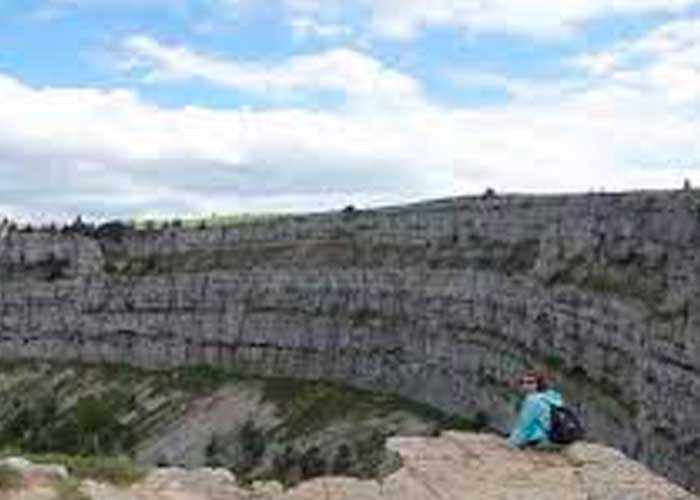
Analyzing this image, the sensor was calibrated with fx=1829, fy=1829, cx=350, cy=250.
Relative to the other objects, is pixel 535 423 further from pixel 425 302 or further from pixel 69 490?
pixel 425 302

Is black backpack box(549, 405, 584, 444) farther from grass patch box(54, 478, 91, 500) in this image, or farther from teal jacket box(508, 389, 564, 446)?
grass patch box(54, 478, 91, 500)

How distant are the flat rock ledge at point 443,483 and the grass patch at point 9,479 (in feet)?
0.43

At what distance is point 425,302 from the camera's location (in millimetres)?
90688

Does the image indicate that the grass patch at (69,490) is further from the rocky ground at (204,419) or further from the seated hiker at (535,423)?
the rocky ground at (204,419)

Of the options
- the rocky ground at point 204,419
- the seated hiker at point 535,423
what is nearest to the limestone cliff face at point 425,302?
the rocky ground at point 204,419

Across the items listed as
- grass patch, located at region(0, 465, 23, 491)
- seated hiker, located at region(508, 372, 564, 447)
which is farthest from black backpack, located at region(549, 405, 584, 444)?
grass patch, located at region(0, 465, 23, 491)

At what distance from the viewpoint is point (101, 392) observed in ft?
381

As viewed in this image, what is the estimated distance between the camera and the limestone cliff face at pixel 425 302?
177ft

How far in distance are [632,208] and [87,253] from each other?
244 ft

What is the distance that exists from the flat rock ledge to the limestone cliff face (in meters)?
18.7

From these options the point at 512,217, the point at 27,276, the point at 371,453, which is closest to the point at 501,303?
the point at 512,217

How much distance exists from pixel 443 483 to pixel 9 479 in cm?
632

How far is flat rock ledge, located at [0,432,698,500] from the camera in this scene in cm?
2623

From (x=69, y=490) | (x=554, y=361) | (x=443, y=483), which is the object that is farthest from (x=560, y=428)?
(x=554, y=361)
